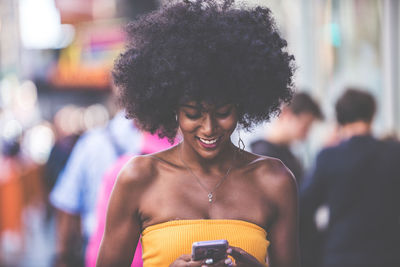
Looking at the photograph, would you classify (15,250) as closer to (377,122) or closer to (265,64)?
(377,122)

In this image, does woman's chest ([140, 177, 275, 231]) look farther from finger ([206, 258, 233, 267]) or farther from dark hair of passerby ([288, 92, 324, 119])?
dark hair of passerby ([288, 92, 324, 119])

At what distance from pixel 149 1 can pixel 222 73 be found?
9610mm

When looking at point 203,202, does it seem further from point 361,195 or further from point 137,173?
point 361,195

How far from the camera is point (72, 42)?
550 inches

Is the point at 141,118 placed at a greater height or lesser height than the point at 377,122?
greater

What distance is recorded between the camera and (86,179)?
362 centimetres

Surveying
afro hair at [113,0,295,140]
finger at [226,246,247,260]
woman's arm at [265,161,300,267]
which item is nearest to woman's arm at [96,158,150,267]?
afro hair at [113,0,295,140]

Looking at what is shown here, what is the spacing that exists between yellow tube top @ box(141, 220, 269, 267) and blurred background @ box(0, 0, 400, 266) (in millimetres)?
456

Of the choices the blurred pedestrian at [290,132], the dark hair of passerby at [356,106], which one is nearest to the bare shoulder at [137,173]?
the blurred pedestrian at [290,132]

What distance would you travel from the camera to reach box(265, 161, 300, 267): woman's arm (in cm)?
201

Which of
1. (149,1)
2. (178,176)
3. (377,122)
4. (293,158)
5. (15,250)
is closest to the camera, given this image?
(178,176)

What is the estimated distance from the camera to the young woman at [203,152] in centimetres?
189

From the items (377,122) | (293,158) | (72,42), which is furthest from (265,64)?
(72,42)

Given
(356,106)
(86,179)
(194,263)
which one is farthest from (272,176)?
(86,179)
